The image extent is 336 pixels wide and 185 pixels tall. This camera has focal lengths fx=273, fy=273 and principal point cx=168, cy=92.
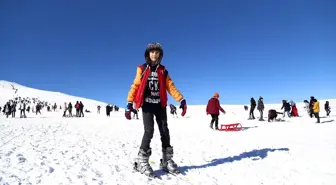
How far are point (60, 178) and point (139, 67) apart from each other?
2463mm

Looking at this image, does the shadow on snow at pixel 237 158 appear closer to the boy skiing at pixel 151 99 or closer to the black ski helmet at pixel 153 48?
the boy skiing at pixel 151 99

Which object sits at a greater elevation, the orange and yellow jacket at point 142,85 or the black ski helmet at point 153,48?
the black ski helmet at point 153,48

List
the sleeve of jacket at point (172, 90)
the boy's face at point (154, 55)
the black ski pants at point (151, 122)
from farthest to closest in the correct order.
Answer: the sleeve of jacket at point (172, 90)
the boy's face at point (154, 55)
the black ski pants at point (151, 122)

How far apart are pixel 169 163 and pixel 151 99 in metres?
1.32

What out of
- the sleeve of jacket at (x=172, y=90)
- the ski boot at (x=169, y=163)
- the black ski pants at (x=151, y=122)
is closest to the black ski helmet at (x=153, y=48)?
the sleeve of jacket at (x=172, y=90)

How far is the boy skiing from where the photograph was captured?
5.28m

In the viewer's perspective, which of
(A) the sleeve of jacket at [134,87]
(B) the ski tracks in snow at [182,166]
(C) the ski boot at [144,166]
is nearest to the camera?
(B) the ski tracks in snow at [182,166]

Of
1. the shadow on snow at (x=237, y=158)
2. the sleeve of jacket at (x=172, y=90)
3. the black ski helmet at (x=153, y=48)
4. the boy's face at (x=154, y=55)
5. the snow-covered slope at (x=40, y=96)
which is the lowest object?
the shadow on snow at (x=237, y=158)

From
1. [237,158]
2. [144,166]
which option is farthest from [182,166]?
[237,158]

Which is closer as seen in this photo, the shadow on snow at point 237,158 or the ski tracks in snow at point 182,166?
the ski tracks in snow at point 182,166

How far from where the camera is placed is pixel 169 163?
5391 millimetres

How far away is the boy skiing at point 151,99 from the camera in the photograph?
5.28 metres

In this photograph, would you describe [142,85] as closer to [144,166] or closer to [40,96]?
[144,166]

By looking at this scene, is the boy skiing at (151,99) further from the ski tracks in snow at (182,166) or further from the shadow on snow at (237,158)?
the shadow on snow at (237,158)
